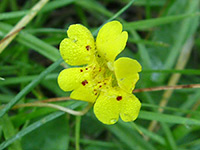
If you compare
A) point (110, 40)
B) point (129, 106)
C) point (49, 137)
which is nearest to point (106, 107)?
point (129, 106)

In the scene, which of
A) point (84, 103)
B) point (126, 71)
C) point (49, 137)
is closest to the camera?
point (126, 71)

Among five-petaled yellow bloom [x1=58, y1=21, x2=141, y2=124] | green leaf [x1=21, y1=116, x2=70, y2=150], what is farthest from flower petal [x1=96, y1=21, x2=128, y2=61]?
green leaf [x1=21, y1=116, x2=70, y2=150]

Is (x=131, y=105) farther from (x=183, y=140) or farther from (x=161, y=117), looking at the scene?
(x=183, y=140)

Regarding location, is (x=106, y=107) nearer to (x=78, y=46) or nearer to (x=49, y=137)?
(x=78, y=46)

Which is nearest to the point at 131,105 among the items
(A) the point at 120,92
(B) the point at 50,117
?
(A) the point at 120,92

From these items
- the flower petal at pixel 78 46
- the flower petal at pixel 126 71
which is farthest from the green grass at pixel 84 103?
the flower petal at pixel 126 71

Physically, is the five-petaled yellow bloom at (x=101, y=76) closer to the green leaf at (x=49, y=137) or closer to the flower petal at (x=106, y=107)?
the flower petal at (x=106, y=107)
